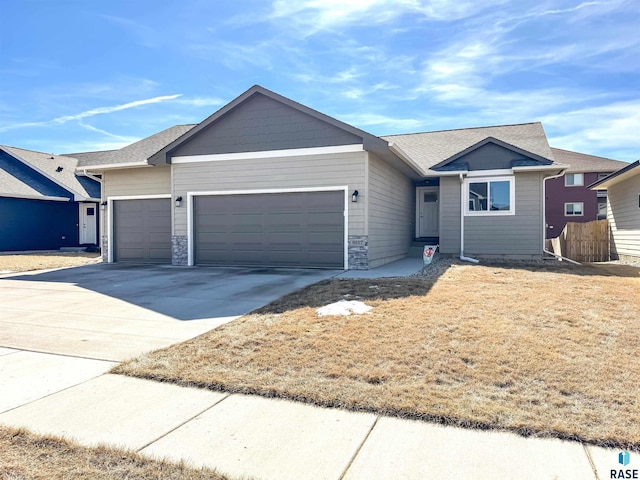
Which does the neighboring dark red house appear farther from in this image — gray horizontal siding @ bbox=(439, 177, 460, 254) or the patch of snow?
the patch of snow

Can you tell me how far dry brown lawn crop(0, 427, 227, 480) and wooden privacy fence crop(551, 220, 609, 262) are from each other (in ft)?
58.4

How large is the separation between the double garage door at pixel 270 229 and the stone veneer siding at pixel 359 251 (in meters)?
0.33

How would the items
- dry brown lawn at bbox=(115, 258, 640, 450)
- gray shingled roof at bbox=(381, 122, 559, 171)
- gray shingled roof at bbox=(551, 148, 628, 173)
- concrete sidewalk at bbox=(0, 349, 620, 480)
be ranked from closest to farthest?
concrete sidewalk at bbox=(0, 349, 620, 480)
dry brown lawn at bbox=(115, 258, 640, 450)
gray shingled roof at bbox=(381, 122, 559, 171)
gray shingled roof at bbox=(551, 148, 628, 173)

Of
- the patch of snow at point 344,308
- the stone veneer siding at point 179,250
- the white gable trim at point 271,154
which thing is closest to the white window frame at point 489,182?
the white gable trim at point 271,154

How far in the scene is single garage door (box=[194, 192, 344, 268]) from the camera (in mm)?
11914

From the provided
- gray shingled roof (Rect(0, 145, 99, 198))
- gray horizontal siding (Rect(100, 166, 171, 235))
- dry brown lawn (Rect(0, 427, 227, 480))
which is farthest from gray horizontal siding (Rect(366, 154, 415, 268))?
gray shingled roof (Rect(0, 145, 99, 198))

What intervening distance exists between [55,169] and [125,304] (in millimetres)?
20297

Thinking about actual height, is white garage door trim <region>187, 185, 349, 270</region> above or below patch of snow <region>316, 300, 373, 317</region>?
above

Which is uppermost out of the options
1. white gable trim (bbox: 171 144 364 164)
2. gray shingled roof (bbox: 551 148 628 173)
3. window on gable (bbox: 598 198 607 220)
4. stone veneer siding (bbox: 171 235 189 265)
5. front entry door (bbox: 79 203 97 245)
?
gray shingled roof (bbox: 551 148 628 173)

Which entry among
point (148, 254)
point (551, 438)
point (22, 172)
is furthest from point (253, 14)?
point (22, 172)

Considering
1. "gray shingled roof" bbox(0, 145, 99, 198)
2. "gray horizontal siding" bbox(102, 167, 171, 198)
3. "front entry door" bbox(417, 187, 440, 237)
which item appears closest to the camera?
"gray horizontal siding" bbox(102, 167, 171, 198)

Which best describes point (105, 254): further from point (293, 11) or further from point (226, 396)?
point (226, 396)

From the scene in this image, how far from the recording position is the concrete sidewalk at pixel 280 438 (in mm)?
2514

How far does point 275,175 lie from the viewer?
12.2 meters
